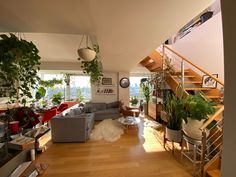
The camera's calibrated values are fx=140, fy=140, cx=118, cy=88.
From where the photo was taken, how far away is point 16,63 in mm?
1703

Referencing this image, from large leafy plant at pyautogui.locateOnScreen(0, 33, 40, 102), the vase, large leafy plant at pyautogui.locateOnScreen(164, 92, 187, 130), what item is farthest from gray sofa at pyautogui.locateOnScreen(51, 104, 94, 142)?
large leafy plant at pyautogui.locateOnScreen(164, 92, 187, 130)

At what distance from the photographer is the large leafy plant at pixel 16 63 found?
5.22ft

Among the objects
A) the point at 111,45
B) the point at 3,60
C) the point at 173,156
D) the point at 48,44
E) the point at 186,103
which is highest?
the point at 48,44

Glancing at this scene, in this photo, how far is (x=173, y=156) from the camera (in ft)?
9.32

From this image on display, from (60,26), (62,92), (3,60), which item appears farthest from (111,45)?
(62,92)

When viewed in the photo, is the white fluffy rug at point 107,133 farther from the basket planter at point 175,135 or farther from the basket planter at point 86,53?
the basket planter at point 86,53

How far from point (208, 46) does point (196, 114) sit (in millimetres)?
2777

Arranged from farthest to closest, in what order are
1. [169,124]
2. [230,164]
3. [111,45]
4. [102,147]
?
[102,147], [169,124], [111,45], [230,164]

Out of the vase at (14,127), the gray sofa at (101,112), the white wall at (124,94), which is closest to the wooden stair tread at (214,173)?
the vase at (14,127)

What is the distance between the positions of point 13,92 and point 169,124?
267 cm

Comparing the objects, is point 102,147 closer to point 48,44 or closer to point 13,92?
point 13,92

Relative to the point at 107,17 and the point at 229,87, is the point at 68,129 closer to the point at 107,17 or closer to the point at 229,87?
the point at 107,17

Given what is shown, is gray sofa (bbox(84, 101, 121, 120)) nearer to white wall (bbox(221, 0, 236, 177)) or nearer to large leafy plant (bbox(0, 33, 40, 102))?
large leafy plant (bbox(0, 33, 40, 102))

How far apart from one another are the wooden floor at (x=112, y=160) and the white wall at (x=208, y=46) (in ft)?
8.58
